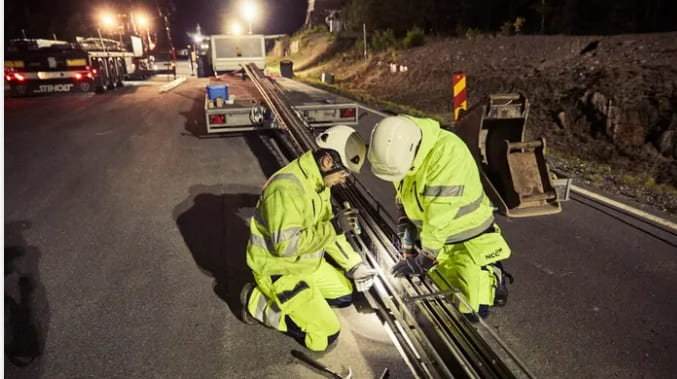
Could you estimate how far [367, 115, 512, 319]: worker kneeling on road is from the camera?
2.95 m

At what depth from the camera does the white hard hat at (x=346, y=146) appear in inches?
119

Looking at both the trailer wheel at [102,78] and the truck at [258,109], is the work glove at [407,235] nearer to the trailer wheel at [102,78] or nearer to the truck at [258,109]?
the truck at [258,109]

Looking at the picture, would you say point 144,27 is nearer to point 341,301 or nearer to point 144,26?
point 144,26

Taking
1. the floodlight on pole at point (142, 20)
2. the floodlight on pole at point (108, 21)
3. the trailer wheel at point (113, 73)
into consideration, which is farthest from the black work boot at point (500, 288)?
the floodlight on pole at point (142, 20)


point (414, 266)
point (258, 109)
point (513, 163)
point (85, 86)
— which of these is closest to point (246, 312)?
point (414, 266)

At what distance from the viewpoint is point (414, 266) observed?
10.1ft

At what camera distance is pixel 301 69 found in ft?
101

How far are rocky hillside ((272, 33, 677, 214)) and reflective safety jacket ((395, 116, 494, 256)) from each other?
328 cm

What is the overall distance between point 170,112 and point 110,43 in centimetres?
1150

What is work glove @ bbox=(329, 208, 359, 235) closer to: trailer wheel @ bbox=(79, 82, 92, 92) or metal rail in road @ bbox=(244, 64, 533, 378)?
metal rail in road @ bbox=(244, 64, 533, 378)

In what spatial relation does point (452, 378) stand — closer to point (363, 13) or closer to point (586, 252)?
point (586, 252)

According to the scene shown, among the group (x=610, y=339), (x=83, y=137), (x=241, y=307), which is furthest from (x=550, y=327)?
(x=83, y=137)

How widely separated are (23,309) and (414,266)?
3081 millimetres

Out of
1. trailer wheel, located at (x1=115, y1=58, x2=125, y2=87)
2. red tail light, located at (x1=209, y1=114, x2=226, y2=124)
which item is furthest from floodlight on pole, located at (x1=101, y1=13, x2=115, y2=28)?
red tail light, located at (x1=209, y1=114, x2=226, y2=124)
